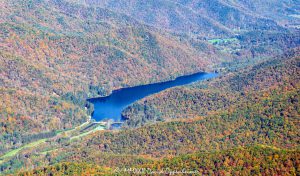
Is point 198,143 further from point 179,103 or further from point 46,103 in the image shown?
point 46,103

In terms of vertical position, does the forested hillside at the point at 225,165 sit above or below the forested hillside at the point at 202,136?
below

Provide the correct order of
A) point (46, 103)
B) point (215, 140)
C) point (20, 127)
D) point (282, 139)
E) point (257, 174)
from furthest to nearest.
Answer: point (46, 103) → point (20, 127) → point (215, 140) → point (282, 139) → point (257, 174)

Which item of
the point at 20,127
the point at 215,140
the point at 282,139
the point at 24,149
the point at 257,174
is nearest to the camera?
the point at 257,174

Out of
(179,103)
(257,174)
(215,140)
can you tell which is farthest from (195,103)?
(257,174)

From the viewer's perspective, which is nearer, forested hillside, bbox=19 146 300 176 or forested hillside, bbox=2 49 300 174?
forested hillside, bbox=19 146 300 176

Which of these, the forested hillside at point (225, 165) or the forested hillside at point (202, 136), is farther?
the forested hillside at point (202, 136)

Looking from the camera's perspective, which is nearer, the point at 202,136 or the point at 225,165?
the point at 225,165

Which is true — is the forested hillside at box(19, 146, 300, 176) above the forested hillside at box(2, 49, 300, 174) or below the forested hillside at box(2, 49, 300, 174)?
below

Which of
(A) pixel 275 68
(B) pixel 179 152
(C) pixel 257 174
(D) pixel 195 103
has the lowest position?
(C) pixel 257 174

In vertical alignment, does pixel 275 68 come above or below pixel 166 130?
above

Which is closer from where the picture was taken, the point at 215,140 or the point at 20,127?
the point at 215,140

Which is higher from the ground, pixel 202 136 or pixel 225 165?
pixel 202 136
